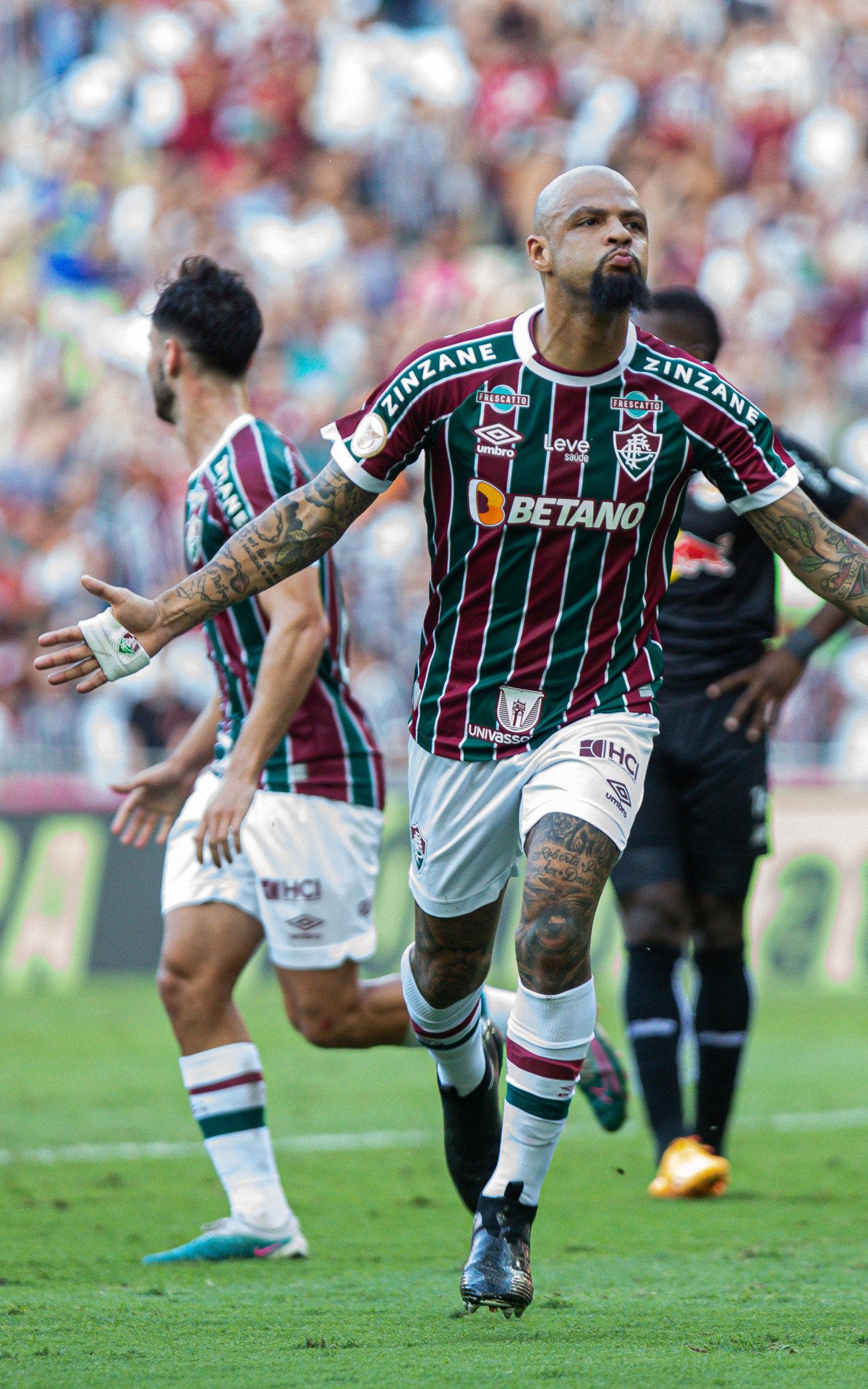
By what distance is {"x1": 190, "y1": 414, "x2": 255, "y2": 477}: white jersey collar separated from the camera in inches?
197

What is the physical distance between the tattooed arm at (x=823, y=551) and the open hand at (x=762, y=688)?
1.87m

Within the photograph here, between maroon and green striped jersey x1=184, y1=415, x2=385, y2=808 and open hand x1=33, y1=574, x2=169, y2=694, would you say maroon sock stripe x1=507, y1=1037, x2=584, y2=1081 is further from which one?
maroon and green striped jersey x1=184, y1=415, x2=385, y2=808

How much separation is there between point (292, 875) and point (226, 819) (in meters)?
0.43

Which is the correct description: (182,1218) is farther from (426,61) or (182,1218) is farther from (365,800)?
(426,61)

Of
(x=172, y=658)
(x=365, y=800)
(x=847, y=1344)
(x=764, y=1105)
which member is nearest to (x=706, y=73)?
(x=172, y=658)

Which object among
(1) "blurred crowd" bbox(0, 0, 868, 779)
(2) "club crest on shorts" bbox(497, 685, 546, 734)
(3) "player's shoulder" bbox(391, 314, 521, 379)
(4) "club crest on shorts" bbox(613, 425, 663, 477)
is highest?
(1) "blurred crowd" bbox(0, 0, 868, 779)

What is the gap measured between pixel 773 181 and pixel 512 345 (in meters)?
13.8

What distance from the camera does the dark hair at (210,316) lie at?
5133mm

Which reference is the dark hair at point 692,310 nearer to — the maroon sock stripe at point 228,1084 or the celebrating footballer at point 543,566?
the celebrating footballer at point 543,566

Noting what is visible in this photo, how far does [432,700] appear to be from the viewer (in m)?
4.20

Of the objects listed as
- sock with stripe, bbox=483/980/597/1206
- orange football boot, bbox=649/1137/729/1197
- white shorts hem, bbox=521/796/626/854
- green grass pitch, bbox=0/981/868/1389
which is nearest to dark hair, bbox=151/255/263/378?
white shorts hem, bbox=521/796/626/854

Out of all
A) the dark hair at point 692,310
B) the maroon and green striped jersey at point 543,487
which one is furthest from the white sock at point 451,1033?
the dark hair at point 692,310

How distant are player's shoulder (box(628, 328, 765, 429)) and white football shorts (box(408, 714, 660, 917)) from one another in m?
0.71

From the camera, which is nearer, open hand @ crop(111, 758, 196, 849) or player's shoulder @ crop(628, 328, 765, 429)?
player's shoulder @ crop(628, 328, 765, 429)
